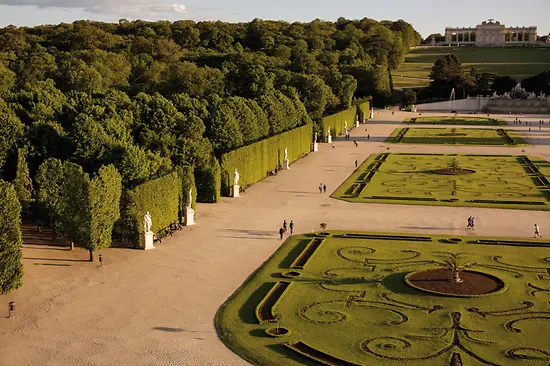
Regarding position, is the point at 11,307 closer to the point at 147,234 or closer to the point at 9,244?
the point at 9,244

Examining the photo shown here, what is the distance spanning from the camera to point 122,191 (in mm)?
34312

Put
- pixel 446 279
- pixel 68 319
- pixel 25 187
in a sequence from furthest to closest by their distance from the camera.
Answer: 1. pixel 25 187
2. pixel 446 279
3. pixel 68 319

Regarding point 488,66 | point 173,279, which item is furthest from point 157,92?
point 488,66

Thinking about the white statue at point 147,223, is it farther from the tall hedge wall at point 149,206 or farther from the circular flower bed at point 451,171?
the circular flower bed at point 451,171

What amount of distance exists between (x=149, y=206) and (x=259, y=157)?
739 inches

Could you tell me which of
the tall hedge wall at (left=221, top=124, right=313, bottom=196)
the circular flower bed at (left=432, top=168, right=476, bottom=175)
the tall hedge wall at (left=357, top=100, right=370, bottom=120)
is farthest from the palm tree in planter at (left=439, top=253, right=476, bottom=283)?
the tall hedge wall at (left=357, top=100, right=370, bottom=120)

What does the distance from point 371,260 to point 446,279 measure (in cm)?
390

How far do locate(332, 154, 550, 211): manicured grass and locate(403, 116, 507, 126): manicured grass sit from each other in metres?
38.9

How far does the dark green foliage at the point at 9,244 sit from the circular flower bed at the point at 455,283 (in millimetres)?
14631

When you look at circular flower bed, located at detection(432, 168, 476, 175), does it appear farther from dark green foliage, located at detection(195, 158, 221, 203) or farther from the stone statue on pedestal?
the stone statue on pedestal

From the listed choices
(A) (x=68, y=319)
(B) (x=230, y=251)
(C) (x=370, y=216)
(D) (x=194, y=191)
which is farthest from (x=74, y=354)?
(C) (x=370, y=216)

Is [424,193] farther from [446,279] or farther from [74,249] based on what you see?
[74,249]

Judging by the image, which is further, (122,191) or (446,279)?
(122,191)

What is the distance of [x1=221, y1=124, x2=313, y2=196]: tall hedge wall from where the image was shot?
4672cm
